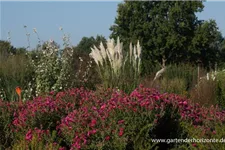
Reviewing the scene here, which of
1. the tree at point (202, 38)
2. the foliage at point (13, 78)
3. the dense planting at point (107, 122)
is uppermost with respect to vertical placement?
the tree at point (202, 38)

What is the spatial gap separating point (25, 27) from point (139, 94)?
5978mm

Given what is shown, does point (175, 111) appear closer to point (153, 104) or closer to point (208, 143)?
point (153, 104)

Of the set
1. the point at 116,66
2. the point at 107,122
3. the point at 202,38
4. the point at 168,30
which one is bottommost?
the point at 107,122

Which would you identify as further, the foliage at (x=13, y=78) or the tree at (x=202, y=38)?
the tree at (x=202, y=38)

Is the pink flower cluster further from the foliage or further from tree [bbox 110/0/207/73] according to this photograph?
tree [bbox 110/0/207/73]

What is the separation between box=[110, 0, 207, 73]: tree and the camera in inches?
1512

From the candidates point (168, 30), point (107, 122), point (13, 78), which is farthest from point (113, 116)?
point (168, 30)

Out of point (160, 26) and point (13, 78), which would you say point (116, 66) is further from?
point (160, 26)

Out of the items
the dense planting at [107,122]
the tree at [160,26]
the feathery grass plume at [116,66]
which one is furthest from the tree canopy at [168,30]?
the dense planting at [107,122]

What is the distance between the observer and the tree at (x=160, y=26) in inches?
1512

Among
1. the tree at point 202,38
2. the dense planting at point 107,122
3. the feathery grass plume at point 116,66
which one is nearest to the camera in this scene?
the dense planting at point 107,122

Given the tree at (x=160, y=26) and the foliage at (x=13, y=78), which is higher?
the tree at (x=160, y=26)

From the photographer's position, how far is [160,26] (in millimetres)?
38844

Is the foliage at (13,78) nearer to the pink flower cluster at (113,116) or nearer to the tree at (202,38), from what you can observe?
the pink flower cluster at (113,116)
